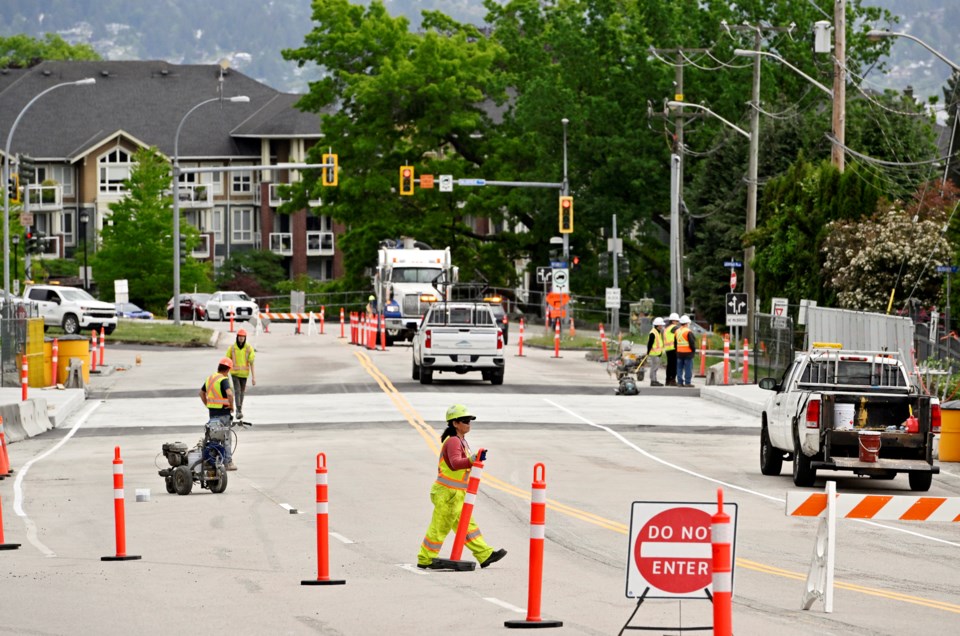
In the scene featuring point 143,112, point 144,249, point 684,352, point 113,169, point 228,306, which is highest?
point 143,112

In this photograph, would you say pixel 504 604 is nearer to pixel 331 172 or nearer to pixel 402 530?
pixel 402 530

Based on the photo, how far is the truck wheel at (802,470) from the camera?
2236 centimetres

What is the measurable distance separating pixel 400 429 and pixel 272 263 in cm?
7942

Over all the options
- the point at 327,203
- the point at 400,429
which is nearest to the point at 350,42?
the point at 327,203

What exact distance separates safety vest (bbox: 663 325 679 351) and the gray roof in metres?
75.6

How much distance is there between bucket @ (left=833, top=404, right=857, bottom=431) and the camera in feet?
72.4

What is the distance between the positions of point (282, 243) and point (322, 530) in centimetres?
10736

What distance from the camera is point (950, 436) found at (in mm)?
27078

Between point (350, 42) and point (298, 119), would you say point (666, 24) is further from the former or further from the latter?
point (298, 119)

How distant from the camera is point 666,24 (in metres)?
74.4

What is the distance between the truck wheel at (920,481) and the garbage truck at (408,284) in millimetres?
37227

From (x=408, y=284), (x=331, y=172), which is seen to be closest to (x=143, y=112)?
(x=331, y=172)

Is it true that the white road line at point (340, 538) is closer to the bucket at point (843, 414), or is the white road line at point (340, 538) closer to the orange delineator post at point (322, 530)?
the orange delineator post at point (322, 530)

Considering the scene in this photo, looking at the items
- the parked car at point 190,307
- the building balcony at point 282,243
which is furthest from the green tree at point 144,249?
the building balcony at point 282,243
